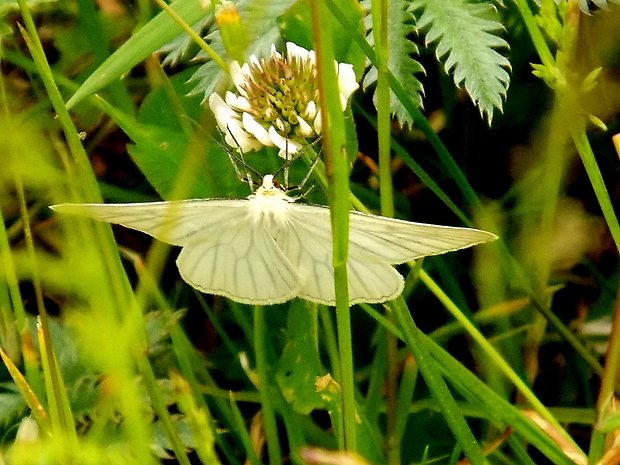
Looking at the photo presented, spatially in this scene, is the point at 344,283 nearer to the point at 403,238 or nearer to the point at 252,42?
the point at 403,238

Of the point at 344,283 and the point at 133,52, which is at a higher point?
the point at 133,52

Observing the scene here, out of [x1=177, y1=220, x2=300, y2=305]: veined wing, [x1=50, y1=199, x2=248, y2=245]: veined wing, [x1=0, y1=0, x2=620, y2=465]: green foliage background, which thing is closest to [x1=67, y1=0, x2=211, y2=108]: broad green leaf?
[x1=0, y1=0, x2=620, y2=465]: green foliage background

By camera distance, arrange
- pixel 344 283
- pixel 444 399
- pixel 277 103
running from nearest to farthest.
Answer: pixel 344 283 → pixel 444 399 → pixel 277 103

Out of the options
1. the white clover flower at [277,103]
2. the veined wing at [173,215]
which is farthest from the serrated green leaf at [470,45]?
the veined wing at [173,215]

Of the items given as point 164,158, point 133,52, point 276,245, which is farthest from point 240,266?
point 133,52

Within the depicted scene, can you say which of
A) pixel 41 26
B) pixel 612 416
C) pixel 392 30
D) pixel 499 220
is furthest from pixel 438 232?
pixel 41 26

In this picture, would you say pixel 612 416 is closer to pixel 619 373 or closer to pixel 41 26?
pixel 619 373

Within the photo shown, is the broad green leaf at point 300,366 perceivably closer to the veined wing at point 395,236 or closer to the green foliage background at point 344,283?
the green foliage background at point 344,283

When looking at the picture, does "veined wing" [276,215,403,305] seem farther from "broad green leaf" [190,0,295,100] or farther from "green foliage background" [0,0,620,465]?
"broad green leaf" [190,0,295,100]
